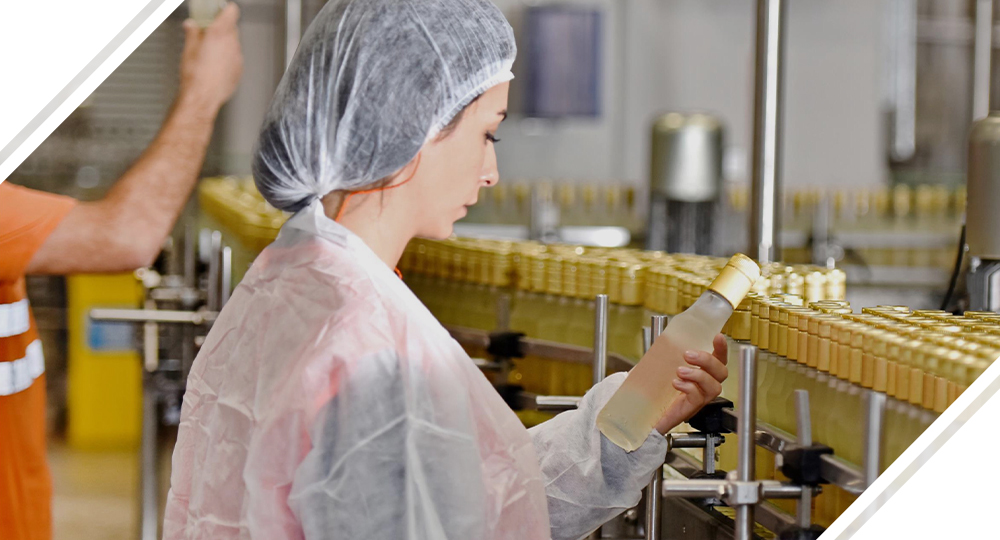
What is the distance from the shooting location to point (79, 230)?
1.65 meters

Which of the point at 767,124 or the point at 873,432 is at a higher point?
the point at 767,124

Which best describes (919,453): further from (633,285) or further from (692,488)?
(633,285)

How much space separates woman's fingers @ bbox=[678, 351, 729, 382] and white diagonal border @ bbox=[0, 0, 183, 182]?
90 centimetres

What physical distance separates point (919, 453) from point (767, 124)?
102 centimetres

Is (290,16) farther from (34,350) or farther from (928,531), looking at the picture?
(928,531)

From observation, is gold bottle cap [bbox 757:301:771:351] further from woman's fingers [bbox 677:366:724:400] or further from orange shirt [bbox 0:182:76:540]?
orange shirt [bbox 0:182:76:540]

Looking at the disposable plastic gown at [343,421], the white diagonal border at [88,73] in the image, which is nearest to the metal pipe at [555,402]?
the disposable plastic gown at [343,421]

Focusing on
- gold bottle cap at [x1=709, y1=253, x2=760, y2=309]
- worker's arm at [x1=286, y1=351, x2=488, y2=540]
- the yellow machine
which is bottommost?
the yellow machine

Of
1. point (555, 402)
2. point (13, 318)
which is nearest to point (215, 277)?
point (13, 318)

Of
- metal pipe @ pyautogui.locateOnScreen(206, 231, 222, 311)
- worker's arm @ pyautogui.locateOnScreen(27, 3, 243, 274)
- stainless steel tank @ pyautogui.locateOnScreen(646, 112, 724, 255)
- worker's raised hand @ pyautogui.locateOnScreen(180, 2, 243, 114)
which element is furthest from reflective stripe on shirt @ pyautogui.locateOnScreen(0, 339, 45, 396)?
stainless steel tank @ pyautogui.locateOnScreen(646, 112, 724, 255)

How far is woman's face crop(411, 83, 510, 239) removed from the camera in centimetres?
105

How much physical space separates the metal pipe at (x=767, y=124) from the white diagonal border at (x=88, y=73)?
1005 millimetres

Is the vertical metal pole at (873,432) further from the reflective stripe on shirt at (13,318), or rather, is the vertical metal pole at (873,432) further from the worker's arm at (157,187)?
the reflective stripe on shirt at (13,318)

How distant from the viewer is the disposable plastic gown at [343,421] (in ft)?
2.92
